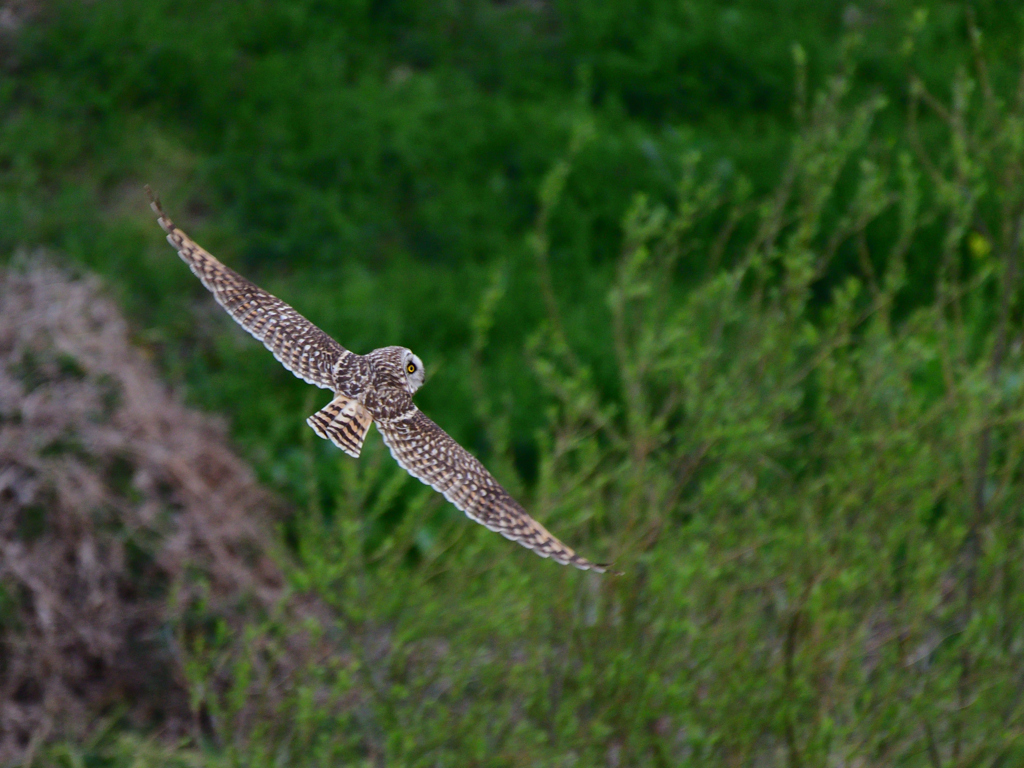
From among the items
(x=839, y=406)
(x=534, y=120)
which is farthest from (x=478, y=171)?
(x=839, y=406)

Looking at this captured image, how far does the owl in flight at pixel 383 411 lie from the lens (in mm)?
1072

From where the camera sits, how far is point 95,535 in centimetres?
412

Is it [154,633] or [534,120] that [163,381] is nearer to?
[154,633]

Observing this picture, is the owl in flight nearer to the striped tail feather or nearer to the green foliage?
the striped tail feather

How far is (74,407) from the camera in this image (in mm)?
4211

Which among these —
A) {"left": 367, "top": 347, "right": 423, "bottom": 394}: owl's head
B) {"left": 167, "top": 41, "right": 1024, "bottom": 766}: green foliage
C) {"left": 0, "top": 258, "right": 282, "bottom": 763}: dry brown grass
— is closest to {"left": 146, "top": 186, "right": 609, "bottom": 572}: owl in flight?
{"left": 367, "top": 347, "right": 423, "bottom": 394}: owl's head

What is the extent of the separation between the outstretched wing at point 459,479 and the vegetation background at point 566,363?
1.48 meters

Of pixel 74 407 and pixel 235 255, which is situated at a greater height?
pixel 235 255

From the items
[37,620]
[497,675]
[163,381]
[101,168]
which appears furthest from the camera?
[101,168]

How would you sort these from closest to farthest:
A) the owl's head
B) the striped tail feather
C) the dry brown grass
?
the striped tail feather
the owl's head
the dry brown grass

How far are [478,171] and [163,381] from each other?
2.20m

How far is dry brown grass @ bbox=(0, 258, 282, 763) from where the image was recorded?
3.98 metres

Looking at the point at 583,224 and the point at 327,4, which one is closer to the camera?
the point at 583,224

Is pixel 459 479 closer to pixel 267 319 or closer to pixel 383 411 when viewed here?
pixel 383 411
